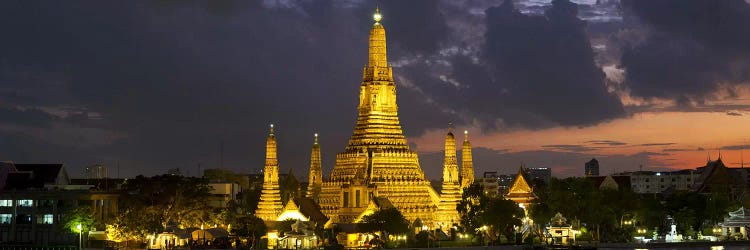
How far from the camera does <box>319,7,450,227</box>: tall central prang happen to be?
107562mm

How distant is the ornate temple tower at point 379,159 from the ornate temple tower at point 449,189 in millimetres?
1212

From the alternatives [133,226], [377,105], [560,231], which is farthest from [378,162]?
[133,226]

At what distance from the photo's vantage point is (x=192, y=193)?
94.7 metres

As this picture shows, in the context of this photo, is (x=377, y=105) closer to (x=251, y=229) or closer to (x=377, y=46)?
(x=377, y=46)

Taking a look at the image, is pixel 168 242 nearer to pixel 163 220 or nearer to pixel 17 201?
pixel 163 220

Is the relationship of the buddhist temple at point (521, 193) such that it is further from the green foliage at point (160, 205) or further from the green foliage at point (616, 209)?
the green foliage at point (160, 205)

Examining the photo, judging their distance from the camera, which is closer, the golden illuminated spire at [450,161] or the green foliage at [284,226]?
the green foliage at [284,226]

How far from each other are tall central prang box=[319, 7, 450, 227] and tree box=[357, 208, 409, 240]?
33.9 ft

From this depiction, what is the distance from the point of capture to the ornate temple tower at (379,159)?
355 feet

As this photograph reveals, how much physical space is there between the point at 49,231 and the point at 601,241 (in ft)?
157

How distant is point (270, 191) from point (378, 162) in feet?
35.4

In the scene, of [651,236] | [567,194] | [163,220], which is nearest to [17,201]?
[163,220]

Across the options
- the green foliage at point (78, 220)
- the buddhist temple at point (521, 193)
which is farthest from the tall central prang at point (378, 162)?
the green foliage at point (78, 220)

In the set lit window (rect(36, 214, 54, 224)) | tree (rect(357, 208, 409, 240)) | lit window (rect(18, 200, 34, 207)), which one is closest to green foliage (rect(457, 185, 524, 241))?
tree (rect(357, 208, 409, 240))
